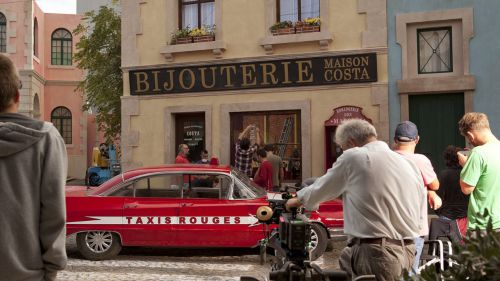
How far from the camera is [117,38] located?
886 inches

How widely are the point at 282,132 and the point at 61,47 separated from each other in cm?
2030

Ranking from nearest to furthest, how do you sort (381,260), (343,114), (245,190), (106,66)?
(381,260) → (245,190) → (343,114) → (106,66)

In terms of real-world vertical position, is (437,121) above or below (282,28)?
below

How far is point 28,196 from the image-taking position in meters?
2.57

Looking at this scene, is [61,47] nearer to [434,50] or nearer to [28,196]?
[434,50]

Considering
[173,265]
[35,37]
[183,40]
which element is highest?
[35,37]

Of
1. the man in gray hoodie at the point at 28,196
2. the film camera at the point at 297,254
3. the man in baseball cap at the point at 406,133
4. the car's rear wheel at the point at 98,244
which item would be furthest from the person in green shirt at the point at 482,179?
the car's rear wheel at the point at 98,244

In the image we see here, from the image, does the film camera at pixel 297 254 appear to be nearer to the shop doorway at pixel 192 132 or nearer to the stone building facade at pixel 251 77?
the stone building facade at pixel 251 77

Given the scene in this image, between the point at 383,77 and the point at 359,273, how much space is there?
10467 mm

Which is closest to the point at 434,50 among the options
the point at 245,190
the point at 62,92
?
the point at 245,190

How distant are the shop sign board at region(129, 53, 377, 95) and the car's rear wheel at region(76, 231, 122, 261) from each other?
6.81 metres

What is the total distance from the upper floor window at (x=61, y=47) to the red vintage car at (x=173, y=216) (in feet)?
77.7

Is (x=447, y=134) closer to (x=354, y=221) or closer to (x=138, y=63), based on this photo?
(x=138, y=63)

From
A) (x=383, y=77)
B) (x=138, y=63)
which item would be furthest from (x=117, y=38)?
(x=383, y=77)
